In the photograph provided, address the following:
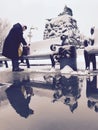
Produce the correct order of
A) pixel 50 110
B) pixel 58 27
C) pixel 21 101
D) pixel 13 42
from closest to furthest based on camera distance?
pixel 50 110 < pixel 21 101 < pixel 13 42 < pixel 58 27

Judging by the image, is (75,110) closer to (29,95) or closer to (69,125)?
(69,125)

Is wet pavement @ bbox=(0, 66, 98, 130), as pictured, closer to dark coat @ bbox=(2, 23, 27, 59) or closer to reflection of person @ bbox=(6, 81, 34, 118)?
reflection of person @ bbox=(6, 81, 34, 118)

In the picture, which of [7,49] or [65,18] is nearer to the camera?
[7,49]

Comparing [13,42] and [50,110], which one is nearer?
[50,110]

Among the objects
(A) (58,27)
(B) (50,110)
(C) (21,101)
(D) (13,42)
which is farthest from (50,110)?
(A) (58,27)

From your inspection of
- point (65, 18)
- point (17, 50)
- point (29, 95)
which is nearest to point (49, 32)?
point (65, 18)

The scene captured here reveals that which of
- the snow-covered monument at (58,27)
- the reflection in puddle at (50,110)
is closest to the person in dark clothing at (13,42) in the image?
the reflection in puddle at (50,110)

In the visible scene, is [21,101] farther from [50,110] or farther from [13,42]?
[13,42]

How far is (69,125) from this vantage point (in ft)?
8.54

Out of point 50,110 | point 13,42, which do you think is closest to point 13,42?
point 13,42

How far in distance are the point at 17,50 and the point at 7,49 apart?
12.1 inches

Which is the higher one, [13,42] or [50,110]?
[13,42]

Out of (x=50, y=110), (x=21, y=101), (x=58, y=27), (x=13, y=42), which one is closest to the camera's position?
(x=50, y=110)

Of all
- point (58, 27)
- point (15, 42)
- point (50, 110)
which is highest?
point (58, 27)
